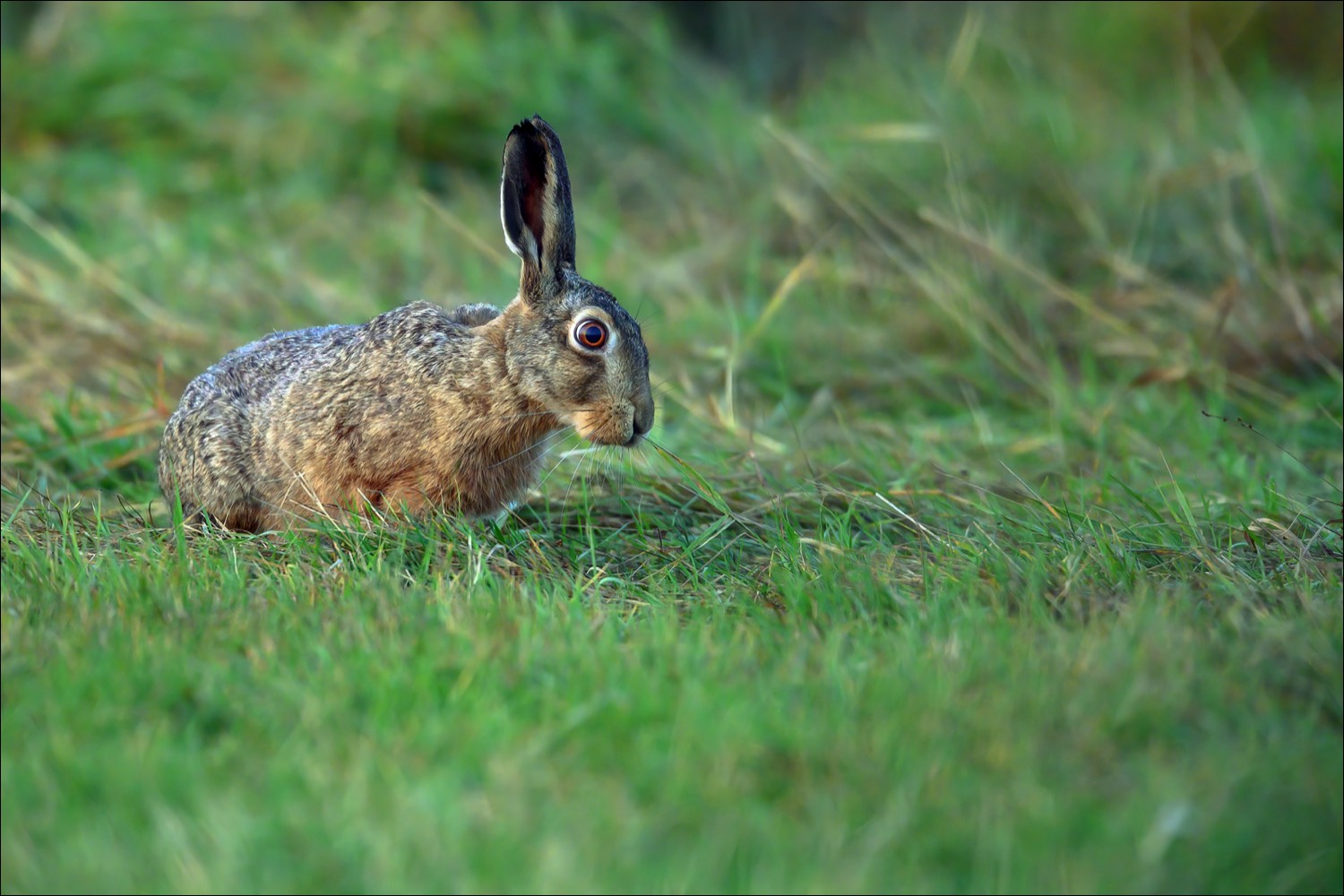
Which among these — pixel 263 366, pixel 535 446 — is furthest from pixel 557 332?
pixel 263 366

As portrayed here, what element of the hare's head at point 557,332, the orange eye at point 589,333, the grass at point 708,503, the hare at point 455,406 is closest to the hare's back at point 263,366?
the hare at point 455,406

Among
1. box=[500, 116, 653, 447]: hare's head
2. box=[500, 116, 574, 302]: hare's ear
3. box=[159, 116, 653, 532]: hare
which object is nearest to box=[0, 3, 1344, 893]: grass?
box=[159, 116, 653, 532]: hare

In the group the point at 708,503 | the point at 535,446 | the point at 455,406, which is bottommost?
the point at 708,503

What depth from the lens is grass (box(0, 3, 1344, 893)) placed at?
7.84 feet

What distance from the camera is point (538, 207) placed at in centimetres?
404

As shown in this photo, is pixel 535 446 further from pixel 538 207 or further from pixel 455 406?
pixel 538 207

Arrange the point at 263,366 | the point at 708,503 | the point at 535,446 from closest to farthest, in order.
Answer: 1. the point at 535,446
2. the point at 708,503
3. the point at 263,366

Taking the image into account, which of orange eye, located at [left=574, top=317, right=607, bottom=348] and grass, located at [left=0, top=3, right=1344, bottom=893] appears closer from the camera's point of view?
grass, located at [left=0, top=3, right=1344, bottom=893]

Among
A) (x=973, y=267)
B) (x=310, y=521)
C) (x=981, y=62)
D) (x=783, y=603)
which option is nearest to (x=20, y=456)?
(x=310, y=521)

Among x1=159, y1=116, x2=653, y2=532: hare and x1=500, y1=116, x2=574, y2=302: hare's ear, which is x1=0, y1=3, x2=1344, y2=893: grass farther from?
x1=500, y1=116, x2=574, y2=302: hare's ear

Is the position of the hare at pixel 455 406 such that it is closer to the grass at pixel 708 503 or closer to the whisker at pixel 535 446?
the whisker at pixel 535 446

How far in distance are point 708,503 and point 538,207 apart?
1.00 m

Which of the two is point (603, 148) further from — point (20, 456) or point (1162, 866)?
point (1162, 866)

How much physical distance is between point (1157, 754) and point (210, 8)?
314 inches
